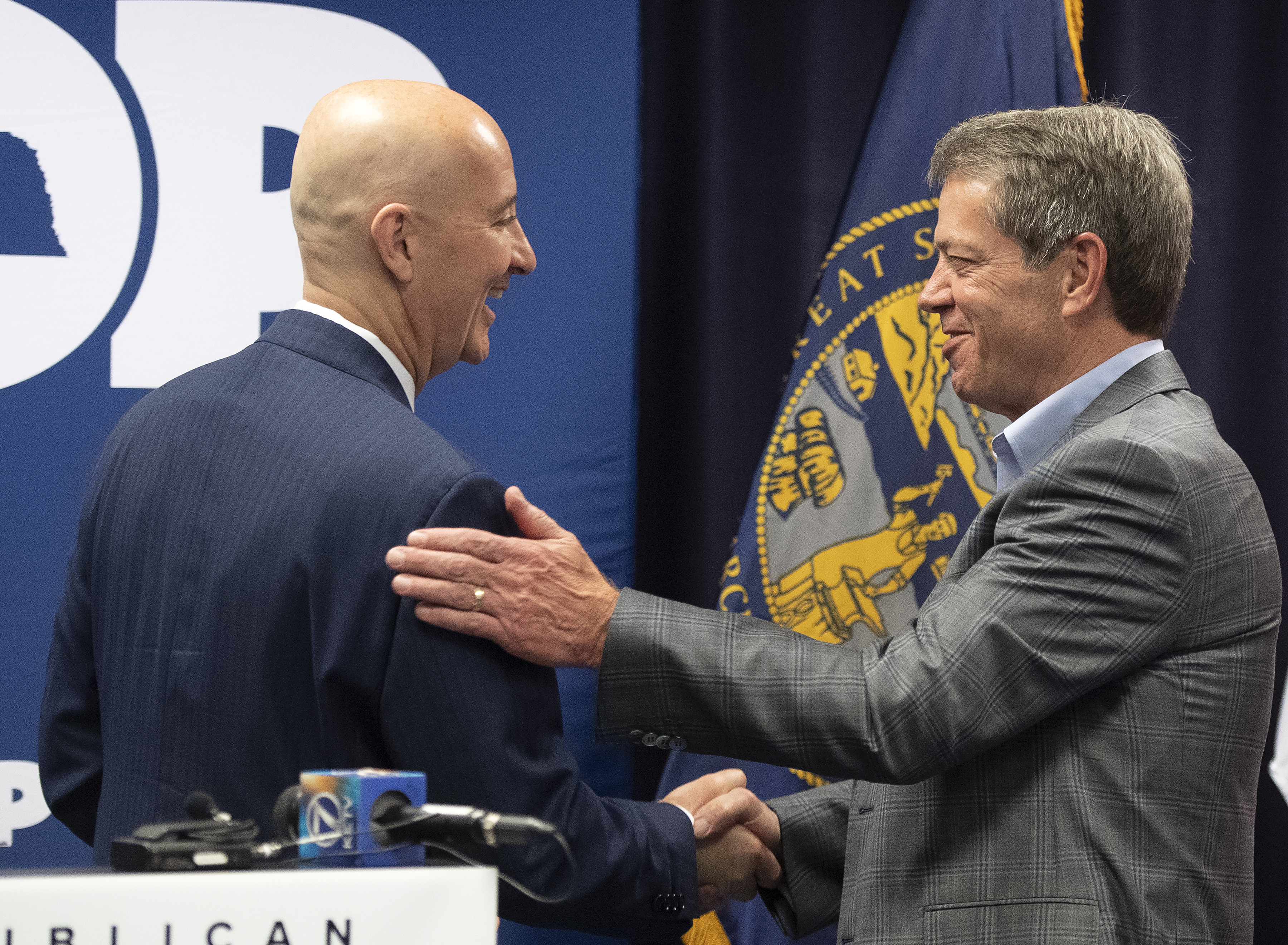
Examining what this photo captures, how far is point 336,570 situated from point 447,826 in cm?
44

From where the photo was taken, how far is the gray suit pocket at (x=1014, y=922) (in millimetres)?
1433

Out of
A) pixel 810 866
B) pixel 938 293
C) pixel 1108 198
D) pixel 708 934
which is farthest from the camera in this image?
pixel 708 934

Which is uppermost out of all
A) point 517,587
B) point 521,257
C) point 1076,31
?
point 1076,31

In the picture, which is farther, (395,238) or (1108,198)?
(1108,198)

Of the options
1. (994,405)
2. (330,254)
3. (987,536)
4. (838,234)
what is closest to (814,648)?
(987,536)

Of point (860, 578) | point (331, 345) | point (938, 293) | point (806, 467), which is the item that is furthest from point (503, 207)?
point (860, 578)

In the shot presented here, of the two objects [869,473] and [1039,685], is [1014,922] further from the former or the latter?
[869,473]

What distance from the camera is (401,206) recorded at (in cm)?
143

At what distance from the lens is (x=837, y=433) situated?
2.46 metres

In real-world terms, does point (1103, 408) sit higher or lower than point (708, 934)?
higher

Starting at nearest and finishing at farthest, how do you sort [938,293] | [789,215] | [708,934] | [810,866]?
1. [938,293]
2. [810,866]
3. [708,934]
4. [789,215]

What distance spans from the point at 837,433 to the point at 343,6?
134 cm

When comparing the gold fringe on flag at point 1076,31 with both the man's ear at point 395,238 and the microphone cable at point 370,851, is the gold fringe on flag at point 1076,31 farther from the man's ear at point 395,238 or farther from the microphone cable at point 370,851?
the microphone cable at point 370,851

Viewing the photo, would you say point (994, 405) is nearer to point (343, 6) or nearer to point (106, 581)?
point (106, 581)
